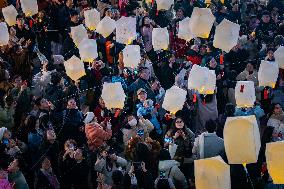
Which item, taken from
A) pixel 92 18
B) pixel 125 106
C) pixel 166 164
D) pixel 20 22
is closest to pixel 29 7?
pixel 20 22

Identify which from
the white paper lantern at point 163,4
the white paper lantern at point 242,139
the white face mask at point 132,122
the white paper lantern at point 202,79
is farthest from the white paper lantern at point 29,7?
the white paper lantern at point 242,139

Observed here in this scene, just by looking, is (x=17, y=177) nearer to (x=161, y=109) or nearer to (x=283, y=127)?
(x=161, y=109)

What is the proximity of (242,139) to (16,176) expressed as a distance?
3113 mm

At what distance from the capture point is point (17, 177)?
687 cm

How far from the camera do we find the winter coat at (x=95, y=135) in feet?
25.8

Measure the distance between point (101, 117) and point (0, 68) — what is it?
2213mm

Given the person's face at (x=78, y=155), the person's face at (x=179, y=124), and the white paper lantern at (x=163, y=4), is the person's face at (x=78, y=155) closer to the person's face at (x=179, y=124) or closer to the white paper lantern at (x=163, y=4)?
the person's face at (x=179, y=124)

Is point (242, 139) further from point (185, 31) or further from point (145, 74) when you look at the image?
point (185, 31)

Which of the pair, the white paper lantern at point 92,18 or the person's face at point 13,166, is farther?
the white paper lantern at point 92,18

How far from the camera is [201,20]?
9.47 metres

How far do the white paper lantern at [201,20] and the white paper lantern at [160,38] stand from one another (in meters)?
0.71

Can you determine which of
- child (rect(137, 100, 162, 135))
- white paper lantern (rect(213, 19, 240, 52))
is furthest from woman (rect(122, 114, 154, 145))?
white paper lantern (rect(213, 19, 240, 52))

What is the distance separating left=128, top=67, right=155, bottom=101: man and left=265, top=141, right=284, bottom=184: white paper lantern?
4.36 metres

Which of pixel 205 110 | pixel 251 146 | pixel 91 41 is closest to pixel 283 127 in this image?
pixel 205 110
